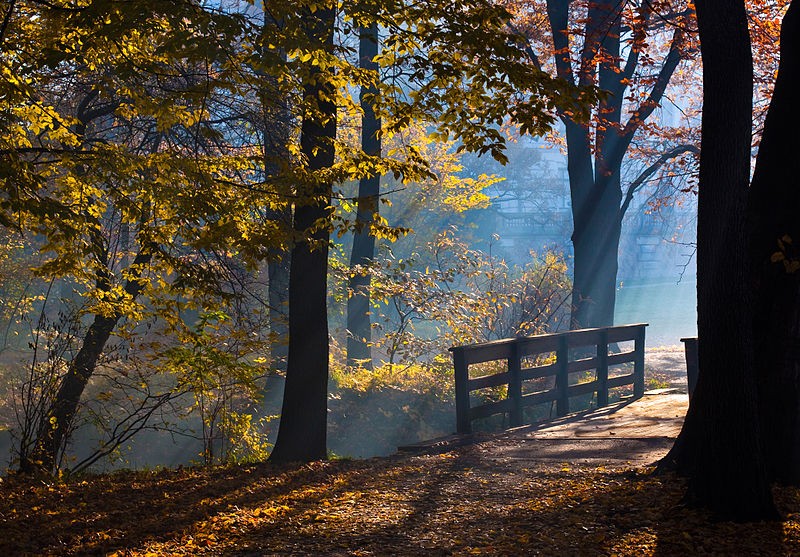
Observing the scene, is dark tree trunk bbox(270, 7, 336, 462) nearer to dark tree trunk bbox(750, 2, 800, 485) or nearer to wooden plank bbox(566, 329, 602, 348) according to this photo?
dark tree trunk bbox(750, 2, 800, 485)

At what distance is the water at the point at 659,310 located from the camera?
49312mm

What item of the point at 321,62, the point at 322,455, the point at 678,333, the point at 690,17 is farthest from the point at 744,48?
the point at 678,333

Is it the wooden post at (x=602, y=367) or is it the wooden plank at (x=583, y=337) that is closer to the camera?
the wooden plank at (x=583, y=337)

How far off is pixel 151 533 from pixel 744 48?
5603mm

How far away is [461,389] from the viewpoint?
1101 centimetres

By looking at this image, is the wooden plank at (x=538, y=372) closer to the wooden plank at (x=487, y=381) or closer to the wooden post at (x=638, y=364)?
the wooden plank at (x=487, y=381)

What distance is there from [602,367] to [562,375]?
1.12 metres

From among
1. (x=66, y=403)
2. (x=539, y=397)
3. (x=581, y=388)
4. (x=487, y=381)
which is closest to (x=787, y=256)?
(x=487, y=381)

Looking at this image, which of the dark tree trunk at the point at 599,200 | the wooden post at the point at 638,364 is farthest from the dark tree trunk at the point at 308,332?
the dark tree trunk at the point at 599,200

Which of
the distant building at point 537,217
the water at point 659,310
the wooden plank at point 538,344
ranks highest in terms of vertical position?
the distant building at point 537,217

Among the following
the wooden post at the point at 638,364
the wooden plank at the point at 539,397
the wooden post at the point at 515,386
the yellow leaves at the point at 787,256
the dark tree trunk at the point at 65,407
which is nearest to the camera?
the yellow leaves at the point at 787,256

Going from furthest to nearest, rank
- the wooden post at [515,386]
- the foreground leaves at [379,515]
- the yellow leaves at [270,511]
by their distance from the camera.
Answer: the wooden post at [515,386] < the yellow leaves at [270,511] < the foreground leaves at [379,515]

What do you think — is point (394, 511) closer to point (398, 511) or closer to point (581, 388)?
point (398, 511)

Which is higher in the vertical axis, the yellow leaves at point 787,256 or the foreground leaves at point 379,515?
the yellow leaves at point 787,256
